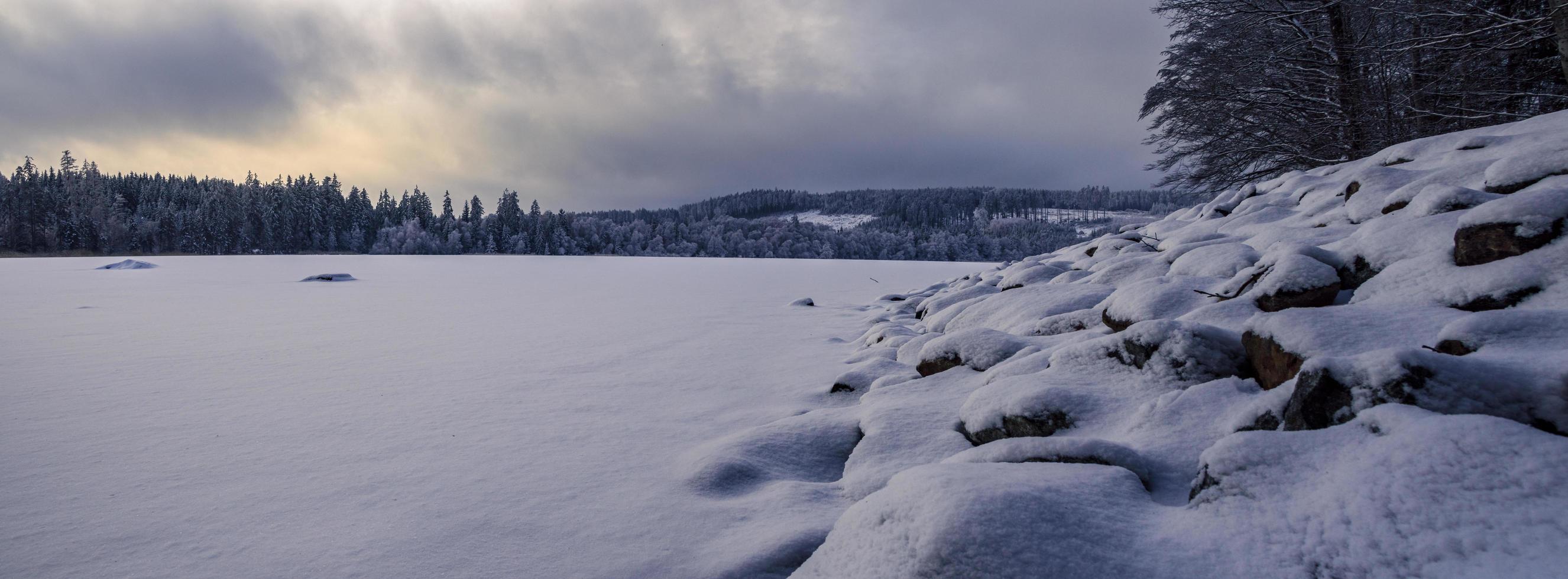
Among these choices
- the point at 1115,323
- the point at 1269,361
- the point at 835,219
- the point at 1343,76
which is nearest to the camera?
the point at 1269,361

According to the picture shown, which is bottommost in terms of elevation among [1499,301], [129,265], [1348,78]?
[1499,301]

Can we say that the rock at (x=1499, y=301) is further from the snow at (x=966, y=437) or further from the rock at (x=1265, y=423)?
the rock at (x=1265, y=423)

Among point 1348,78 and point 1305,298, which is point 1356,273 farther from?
point 1348,78

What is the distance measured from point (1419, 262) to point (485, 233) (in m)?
83.9

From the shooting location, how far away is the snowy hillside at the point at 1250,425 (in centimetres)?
150

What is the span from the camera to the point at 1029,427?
9.21 ft

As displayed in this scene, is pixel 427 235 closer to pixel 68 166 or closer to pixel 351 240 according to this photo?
pixel 351 240

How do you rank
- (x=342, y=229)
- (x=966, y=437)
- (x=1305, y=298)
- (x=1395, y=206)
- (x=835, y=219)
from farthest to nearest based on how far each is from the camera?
(x=835, y=219) → (x=342, y=229) → (x=1395, y=206) → (x=1305, y=298) → (x=966, y=437)

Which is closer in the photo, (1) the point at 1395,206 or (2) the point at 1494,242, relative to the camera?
(2) the point at 1494,242

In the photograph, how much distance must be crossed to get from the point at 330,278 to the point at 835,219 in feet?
496

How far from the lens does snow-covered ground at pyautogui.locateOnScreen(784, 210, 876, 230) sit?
151 m

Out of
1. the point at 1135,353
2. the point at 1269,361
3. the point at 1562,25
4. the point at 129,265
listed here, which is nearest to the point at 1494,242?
the point at 1269,361

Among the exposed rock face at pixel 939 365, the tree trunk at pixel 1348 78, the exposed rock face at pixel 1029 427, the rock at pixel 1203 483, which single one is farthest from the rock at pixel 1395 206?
the tree trunk at pixel 1348 78

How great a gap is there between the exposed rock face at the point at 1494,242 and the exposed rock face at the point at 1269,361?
1.13m
